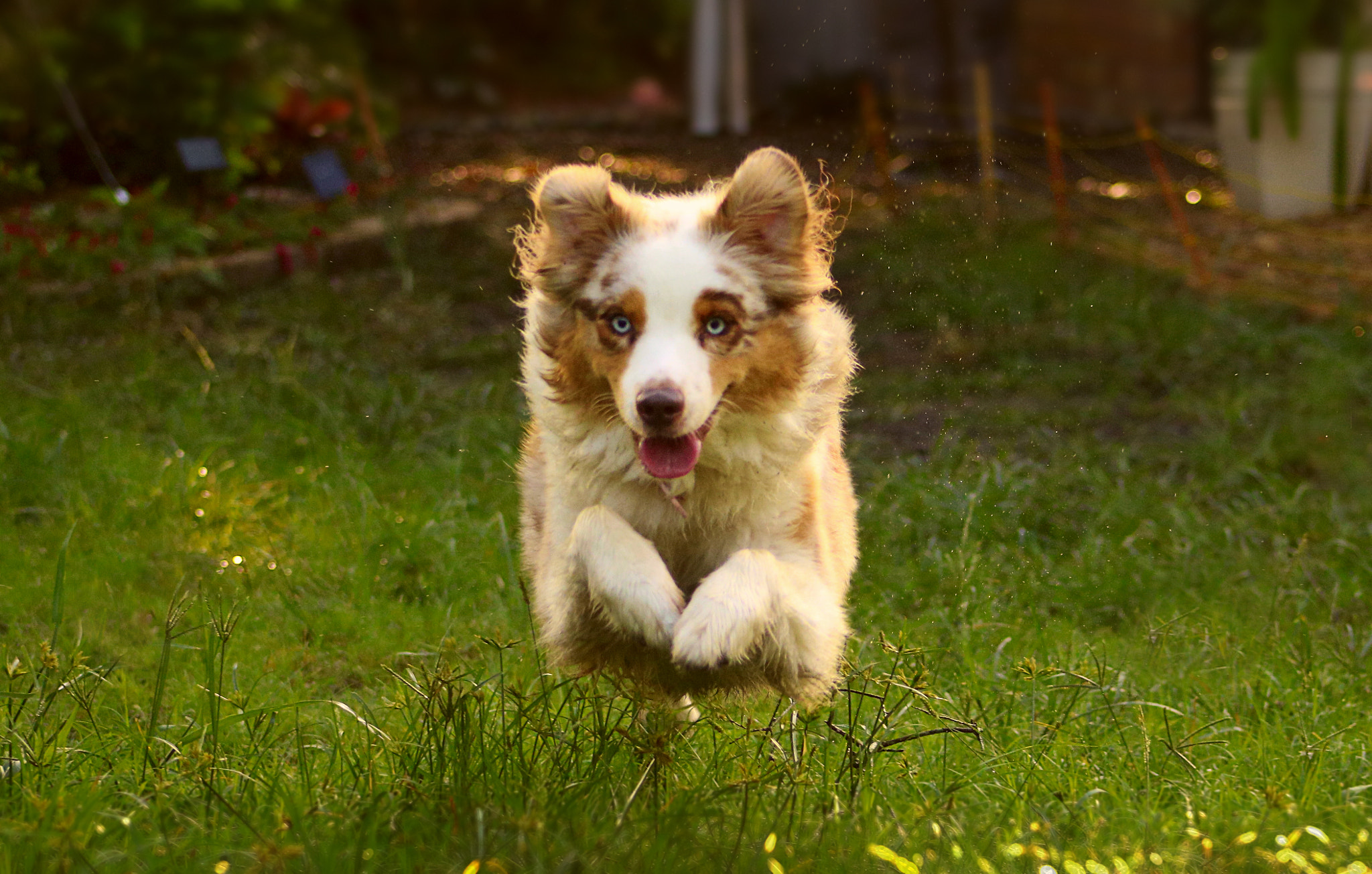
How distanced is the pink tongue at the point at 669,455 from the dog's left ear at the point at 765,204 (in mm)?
500

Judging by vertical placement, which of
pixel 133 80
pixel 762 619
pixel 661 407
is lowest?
pixel 762 619

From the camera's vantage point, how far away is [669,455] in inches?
107

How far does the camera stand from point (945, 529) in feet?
16.5

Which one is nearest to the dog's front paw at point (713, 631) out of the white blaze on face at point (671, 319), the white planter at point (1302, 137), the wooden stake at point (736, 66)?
the white blaze on face at point (671, 319)

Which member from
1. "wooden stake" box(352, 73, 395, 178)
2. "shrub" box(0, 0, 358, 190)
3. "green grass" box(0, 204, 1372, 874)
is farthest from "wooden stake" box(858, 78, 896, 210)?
"shrub" box(0, 0, 358, 190)

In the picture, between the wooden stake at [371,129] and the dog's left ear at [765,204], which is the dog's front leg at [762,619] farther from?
the wooden stake at [371,129]

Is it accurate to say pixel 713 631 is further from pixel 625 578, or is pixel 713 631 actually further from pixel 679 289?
pixel 679 289

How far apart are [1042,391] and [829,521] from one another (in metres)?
3.69

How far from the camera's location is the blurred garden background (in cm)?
292

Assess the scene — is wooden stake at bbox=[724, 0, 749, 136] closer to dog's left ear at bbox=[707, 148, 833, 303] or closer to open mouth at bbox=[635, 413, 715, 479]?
dog's left ear at bbox=[707, 148, 833, 303]

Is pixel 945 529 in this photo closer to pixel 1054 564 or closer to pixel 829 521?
pixel 1054 564

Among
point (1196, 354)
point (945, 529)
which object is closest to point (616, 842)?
point (945, 529)

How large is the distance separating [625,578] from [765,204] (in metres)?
0.89

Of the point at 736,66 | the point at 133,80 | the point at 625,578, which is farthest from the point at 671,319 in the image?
the point at 736,66
